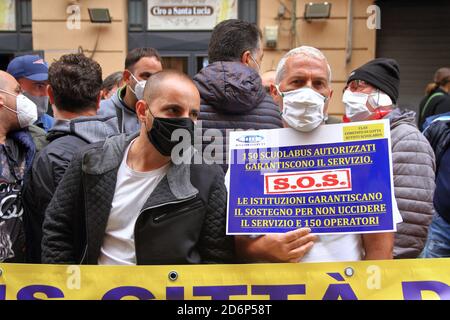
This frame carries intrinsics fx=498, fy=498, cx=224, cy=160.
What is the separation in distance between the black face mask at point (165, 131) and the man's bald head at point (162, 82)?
118mm

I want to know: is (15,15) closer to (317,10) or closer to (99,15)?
(99,15)

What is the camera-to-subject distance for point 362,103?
284 centimetres

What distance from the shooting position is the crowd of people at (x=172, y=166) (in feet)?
6.65

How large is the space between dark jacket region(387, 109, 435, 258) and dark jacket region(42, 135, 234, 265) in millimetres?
841

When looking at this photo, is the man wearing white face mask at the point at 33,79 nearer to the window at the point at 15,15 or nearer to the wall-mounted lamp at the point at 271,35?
the wall-mounted lamp at the point at 271,35

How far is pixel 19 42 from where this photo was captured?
8508mm

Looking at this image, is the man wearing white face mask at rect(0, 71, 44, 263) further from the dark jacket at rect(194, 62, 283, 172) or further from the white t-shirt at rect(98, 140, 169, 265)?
the dark jacket at rect(194, 62, 283, 172)

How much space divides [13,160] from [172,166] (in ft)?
3.11

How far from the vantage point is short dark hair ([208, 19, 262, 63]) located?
300 cm

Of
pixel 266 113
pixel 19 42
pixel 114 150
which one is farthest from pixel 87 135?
pixel 19 42

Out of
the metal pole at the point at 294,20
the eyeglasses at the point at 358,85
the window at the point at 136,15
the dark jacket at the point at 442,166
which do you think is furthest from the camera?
the window at the point at 136,15

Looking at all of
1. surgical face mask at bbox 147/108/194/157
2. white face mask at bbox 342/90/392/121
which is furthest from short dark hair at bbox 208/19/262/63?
surgical face mask at bbox 147/108/194/157

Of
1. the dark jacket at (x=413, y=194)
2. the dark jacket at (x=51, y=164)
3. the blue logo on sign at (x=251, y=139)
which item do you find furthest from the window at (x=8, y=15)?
the dark jacket at (x=413, y=194)

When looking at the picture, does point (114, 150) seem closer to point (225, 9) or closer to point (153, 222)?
point (153, 222)
